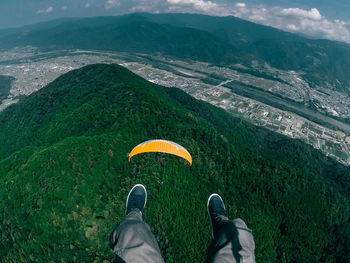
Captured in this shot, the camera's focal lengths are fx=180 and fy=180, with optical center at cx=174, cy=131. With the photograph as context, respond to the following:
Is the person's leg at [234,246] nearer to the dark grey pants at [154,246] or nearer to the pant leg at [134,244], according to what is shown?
the dark grey pants at [154,246]

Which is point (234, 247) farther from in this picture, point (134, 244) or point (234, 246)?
point (134, 244)

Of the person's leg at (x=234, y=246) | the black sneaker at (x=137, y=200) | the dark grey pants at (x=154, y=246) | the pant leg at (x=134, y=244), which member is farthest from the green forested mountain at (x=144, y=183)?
the person's leg at (x=234, y=246)

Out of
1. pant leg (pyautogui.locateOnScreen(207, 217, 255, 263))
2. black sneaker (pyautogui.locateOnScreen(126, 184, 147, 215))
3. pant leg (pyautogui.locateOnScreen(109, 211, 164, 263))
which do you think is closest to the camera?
pant leg (pyautogui.locateOnScreen(207, 217, 255, 263))

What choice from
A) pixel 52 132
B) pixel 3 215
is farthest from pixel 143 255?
pixel 52 132

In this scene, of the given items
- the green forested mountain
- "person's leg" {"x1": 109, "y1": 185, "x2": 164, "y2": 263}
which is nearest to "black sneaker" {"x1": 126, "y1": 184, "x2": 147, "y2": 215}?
"person's leg" {"x1": 109, "y1": 185, "x2": 164, "y2": 263}

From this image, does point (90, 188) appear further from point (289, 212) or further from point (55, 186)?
point (289, 212)

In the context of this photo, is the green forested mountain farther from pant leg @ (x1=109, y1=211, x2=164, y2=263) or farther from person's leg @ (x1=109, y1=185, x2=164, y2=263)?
pant leg @ (x1=109, y1=211, x2=164, y2=263)

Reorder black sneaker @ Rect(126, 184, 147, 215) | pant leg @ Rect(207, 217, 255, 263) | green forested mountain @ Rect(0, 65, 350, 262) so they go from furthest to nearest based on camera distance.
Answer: green forested mountain @ Rect(0, 65, 350, 262), black sneaker @ Rect(126, 184, 147, 215), pant leg @ Rect(207, 217, 255, 263)
